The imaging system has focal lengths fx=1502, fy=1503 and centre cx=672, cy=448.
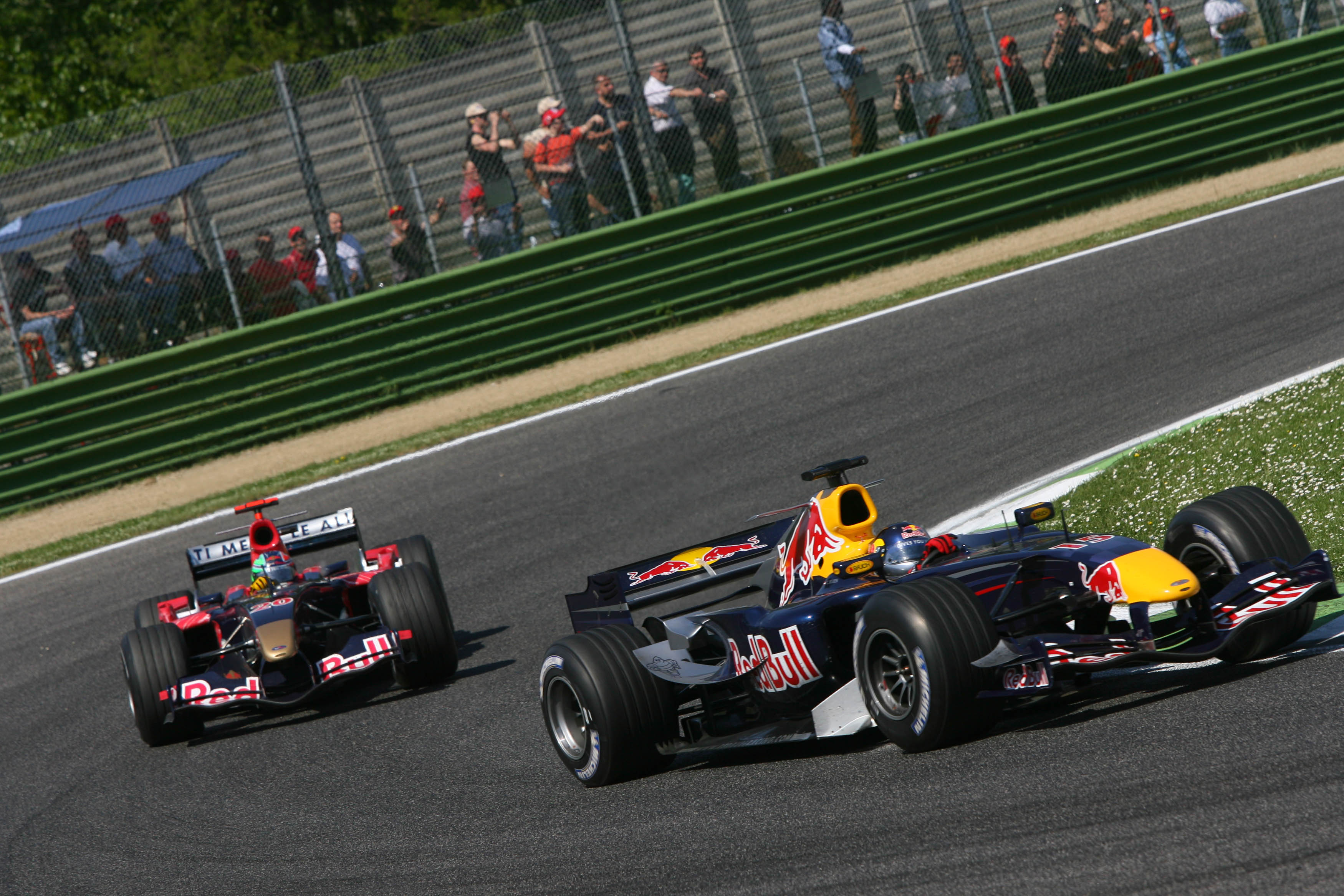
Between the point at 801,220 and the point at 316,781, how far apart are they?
11.0 m

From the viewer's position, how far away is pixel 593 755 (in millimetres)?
6383

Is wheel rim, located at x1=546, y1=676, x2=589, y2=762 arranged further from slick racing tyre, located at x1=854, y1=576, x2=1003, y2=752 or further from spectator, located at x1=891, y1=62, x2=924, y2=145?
spectator, located at x1=891, y1=62, x2=924, y2=145

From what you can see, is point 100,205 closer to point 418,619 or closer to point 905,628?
point 418,619

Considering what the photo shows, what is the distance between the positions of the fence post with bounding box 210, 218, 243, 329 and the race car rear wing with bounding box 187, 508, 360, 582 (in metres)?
6.16

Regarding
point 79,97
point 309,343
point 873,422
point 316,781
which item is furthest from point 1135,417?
point 79,97

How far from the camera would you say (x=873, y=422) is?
40.9ft

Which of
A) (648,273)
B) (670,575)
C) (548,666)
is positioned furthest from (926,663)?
(648,273)

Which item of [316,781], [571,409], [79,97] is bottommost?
[316,781]

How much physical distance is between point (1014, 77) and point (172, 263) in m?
9.86

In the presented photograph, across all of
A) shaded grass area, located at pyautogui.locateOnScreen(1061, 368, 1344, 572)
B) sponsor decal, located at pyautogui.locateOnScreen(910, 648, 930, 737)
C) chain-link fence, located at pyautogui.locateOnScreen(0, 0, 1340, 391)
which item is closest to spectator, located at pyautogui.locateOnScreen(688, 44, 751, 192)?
chain-link fence, located at pyautogui.locateOnScreen(0, 0, 1340, 391)

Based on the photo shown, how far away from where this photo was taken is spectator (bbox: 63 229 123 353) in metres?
15.5

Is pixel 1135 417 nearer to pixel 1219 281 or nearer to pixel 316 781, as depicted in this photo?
pixel 1219 281

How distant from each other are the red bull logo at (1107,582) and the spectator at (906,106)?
41.4ft

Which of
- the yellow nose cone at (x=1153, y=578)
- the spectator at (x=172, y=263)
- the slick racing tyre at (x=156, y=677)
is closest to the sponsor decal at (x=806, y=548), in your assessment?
the yellow nose cone at (x=1153, y=578)
